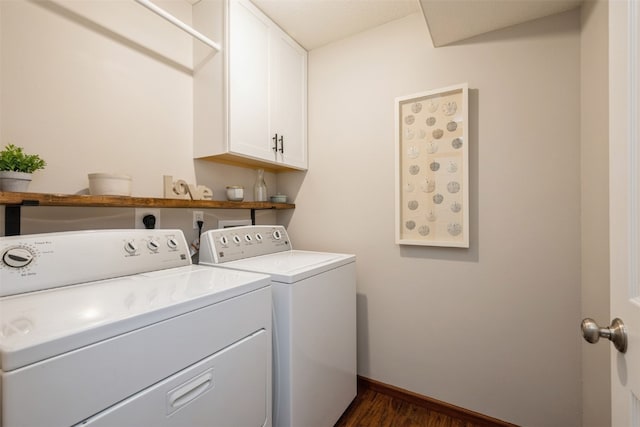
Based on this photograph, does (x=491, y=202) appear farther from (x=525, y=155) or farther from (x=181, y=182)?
(x=181, y=182)

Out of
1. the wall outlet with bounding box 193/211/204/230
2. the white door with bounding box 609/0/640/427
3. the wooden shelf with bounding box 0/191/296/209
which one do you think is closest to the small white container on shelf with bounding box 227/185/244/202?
the wooden shelf with bounding box 0/191/296/209

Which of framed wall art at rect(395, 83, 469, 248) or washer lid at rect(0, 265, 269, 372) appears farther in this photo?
framed wall art at rect(395, 83, 469, 248)

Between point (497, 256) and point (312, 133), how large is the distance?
1.46m

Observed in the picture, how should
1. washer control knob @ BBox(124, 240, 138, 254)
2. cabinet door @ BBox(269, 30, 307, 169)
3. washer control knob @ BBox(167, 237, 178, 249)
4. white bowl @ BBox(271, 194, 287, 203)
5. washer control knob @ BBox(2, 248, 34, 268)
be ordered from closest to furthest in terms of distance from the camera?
washer control knob @ BBox(2, 248, 34, 268)
washer control knob @ BBox(124, 240, 138, 254)
washer control knob @ BBox(167, 237, 178, 249)
cabinet door @ BBox(269, 30, 307, 169)
white bowl @ BBox(271, 194, 287, 203)

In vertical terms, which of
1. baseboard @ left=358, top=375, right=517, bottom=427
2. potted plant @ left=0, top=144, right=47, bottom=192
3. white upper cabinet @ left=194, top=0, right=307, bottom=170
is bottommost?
baseboard @ left=358, top=375, right=517, bottom=427

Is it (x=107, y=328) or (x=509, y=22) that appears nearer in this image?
(x=107, y=328)

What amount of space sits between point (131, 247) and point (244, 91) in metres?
1.02

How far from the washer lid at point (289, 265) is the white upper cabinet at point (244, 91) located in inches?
24.0

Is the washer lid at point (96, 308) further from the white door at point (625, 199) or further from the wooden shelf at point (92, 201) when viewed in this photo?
the white door at point (625, 199)

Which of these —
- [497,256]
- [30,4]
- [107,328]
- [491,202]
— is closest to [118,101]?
[30,4]

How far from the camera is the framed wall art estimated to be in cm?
161

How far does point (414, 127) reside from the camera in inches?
68.6

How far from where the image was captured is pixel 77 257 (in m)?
1.02

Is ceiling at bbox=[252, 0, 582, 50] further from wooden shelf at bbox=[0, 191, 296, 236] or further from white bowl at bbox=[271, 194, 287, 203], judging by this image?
wooden shelf at bbox=[0, 191, 296, 236]
